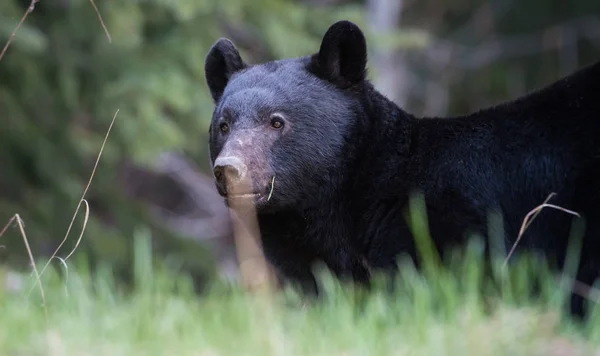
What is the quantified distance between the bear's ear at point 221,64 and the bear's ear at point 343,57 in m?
0.51

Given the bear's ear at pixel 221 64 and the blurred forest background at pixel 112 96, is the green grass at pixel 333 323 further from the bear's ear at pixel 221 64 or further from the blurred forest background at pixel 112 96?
the blurred forest background at pixel 112 96

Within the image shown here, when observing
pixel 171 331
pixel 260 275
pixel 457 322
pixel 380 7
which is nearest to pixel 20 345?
pixel 171 331

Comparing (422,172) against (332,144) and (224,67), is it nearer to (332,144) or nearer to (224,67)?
(332,144)

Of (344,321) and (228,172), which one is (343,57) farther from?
(344,321)

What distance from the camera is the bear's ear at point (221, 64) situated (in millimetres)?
5289

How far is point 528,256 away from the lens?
4.21 m

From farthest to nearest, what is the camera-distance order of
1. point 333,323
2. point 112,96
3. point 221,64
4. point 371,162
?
point 112,96, point 221,64, point 371,162, point 333,323

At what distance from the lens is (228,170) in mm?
4391

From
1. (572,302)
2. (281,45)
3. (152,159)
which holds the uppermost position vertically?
(281,45)

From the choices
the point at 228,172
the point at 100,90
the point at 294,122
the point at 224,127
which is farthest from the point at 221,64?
the point at 100,90

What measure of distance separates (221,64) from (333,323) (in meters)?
2.35

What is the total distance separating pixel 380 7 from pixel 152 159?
5.84m

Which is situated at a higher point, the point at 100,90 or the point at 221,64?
the point at 100,90

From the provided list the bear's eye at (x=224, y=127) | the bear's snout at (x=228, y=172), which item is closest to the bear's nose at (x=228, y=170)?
the bear's snout at (x=228, y=172)
